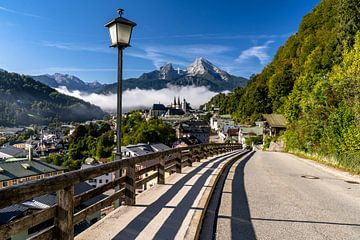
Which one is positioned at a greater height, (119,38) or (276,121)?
(119,38)

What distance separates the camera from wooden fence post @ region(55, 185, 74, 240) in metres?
3.85

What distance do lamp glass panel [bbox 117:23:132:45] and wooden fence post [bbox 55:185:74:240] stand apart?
152 inches

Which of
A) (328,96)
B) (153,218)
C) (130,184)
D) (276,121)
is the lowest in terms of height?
(153,218)

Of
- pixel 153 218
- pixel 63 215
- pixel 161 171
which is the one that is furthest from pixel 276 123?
pixel 63 215

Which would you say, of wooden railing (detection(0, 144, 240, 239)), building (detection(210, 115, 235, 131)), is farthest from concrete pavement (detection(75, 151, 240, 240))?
building (detection(210, 115, 235, 131))

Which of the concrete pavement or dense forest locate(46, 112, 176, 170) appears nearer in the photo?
the concrete pavement

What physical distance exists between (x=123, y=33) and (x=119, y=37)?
4.9 inches

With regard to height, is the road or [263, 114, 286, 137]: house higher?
[263, 114, 286, 137]: house

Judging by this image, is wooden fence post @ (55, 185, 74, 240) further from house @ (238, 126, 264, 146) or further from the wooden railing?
house @ (238, 126, 264, 146)

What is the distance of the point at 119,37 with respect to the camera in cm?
677

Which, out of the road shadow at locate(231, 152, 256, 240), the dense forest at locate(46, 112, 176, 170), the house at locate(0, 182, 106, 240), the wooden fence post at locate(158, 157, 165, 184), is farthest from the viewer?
the dense forest at locate(46, 112, 176, 170)

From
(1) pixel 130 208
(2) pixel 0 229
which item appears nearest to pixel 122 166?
(1) pixel 130 208

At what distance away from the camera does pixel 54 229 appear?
3820 millimetres

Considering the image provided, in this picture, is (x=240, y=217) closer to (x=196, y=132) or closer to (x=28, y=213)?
(x=28, y=213)
